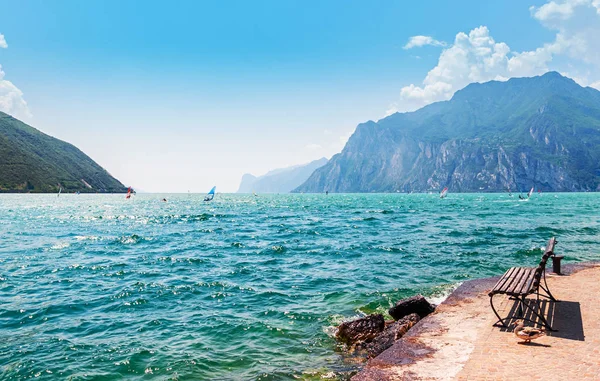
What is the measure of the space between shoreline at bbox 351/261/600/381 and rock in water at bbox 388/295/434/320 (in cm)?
80

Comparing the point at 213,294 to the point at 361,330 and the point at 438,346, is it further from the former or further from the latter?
the point at 438,346

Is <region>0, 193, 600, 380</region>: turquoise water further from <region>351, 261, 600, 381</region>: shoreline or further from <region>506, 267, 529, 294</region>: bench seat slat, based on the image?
<region>506, 267, 529, 294</region>: bench seat slat

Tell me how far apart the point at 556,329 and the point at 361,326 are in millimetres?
5803

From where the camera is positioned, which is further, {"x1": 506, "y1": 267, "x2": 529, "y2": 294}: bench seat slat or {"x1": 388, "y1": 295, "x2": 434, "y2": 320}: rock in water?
{"x1": 388, "y1": 295, "x2": 434, "y2": 320}: rock in water

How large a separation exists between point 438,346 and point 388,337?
2.34 m

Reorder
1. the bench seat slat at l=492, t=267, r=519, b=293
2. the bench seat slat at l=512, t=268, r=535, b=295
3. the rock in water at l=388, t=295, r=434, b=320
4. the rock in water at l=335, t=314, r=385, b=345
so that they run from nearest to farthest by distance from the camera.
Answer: the bench seat slat at l=512, t=268, r=535, b=295 → the bench seat slat at l=492, t=267, r=519, b=293 → the rock in water at l=335, t=314, r=385, b=345 → the rock in water at l=388, t=295, r=434, b=320

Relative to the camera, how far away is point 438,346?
350 inches

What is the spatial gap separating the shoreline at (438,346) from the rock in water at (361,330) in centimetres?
193

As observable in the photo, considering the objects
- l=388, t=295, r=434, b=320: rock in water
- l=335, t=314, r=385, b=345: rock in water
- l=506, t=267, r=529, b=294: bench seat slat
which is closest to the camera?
l=506, t=267, r=529, b=294: bench seat slat

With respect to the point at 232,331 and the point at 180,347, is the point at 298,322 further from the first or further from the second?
the point at 180,347

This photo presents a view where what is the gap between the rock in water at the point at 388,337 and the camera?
10773 millimetres

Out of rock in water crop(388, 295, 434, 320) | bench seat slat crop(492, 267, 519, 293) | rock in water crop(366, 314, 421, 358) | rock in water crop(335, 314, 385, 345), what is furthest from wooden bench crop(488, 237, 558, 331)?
rock in water crop(335, 314, 385, 345)

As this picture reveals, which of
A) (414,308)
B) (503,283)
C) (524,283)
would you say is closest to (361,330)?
(414,308)

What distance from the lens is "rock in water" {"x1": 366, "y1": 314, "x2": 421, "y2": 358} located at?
35.3 feet
